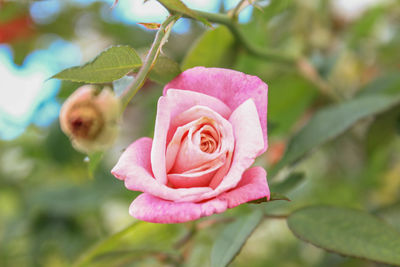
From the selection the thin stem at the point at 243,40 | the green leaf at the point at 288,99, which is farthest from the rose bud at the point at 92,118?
the green leaf at the point at 288,99

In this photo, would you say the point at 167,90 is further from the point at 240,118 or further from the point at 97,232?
the point at 97,232

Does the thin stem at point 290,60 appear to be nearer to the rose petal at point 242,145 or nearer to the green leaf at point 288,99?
the green leaf at point 288,99

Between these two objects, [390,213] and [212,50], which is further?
[390,213]

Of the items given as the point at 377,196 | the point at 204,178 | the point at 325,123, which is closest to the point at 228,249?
the point at 204,178

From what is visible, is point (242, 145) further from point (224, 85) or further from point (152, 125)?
point (152, 125)

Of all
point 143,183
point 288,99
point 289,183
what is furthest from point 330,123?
point 143,183

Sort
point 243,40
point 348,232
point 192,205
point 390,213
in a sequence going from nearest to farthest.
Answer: point 192,205 → point 348,232 → point 243,40 → point 390,213

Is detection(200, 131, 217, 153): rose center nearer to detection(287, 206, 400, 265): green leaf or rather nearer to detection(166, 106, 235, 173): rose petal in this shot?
detection(166, 106, 235, 173): rose petal
